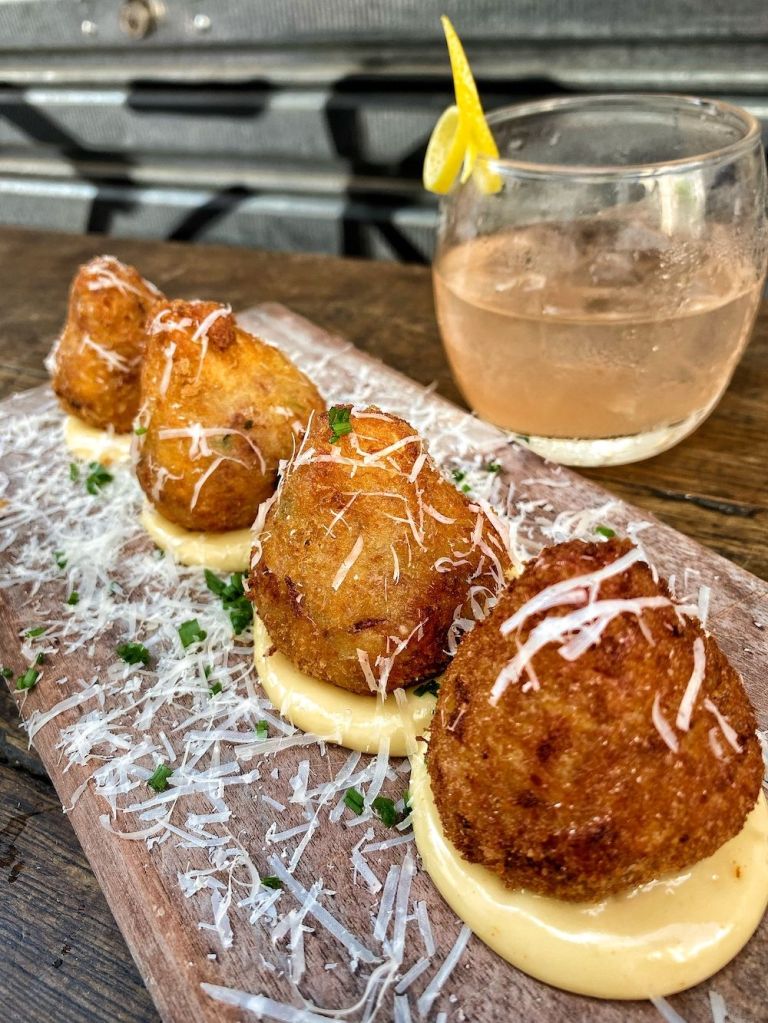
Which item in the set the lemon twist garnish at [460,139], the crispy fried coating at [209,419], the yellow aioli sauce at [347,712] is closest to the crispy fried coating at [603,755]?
the yellow aioli sauce at [347,712]

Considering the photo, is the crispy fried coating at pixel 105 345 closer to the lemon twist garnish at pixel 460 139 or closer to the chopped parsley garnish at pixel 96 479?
the chopped parsley garnish at pixel 96 479

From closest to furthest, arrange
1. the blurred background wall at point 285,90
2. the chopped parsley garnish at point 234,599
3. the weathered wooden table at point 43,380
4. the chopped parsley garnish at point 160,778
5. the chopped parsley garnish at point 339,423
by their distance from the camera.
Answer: the weathered wooden table at point 43,380 → the chopped parsley garnish at point 160,778 → the chopped parsley garnish at point 339,423 → the chopped parsley garnish at point 234,599 → the blurred background wall at point 285,90

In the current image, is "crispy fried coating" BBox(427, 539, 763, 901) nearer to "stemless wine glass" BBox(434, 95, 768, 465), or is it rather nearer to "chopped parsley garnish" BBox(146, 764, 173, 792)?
"chopped parsley garnish" BBox(146, 764, 173, 792)

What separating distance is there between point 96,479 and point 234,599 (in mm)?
747

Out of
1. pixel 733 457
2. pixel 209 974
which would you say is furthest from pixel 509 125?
pixel 209 974

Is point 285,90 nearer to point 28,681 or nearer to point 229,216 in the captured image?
point 229,216

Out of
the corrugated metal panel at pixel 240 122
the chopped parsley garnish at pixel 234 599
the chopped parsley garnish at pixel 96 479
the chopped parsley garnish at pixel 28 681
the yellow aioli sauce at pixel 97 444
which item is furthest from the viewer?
the corrugated metal panel at pixel 240 122

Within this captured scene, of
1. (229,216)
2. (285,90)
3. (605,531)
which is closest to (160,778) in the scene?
(605,531)

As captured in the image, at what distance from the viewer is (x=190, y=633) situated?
2043 millimetres

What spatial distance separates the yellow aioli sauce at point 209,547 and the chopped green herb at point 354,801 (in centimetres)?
79

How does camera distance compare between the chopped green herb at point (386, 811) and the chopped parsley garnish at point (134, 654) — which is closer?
the chopped green herb at point (386, 811)

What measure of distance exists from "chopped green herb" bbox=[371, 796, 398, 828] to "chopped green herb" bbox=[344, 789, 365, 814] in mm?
24

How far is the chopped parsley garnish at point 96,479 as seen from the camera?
2.61 meters

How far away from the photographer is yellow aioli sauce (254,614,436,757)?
1.73 metres
